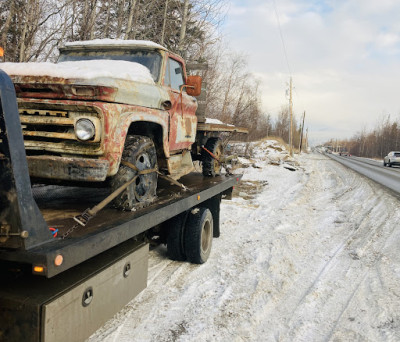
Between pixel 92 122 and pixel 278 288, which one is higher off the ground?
pixel 92 122

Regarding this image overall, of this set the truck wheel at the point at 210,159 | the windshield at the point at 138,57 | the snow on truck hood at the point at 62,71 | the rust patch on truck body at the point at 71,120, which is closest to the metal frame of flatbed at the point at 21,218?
the rust patch on truck body at the point at 71,120

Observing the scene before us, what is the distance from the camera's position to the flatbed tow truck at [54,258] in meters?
1.95

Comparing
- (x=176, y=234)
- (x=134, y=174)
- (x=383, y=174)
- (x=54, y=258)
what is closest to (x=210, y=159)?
(x=176, y=234)

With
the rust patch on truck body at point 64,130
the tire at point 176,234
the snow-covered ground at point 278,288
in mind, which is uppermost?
the rust patch on truck body at point 64,130

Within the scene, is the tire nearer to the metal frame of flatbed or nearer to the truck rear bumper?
the truck rear bumper

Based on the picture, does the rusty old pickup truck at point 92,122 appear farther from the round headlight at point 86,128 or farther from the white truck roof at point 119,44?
the white truck roof at point 119,44

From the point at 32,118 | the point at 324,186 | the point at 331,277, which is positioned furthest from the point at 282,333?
the point at 324,186

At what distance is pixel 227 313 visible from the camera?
346 cm

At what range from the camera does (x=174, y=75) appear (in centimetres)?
489

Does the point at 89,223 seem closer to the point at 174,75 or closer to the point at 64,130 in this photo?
the point at 64,130

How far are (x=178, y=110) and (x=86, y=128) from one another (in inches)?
74.1

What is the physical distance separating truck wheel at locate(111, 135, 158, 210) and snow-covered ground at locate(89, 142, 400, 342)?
111cm

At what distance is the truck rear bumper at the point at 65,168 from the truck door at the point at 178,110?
Answer: 1.59 meters

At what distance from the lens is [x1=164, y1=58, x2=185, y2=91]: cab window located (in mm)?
4637
